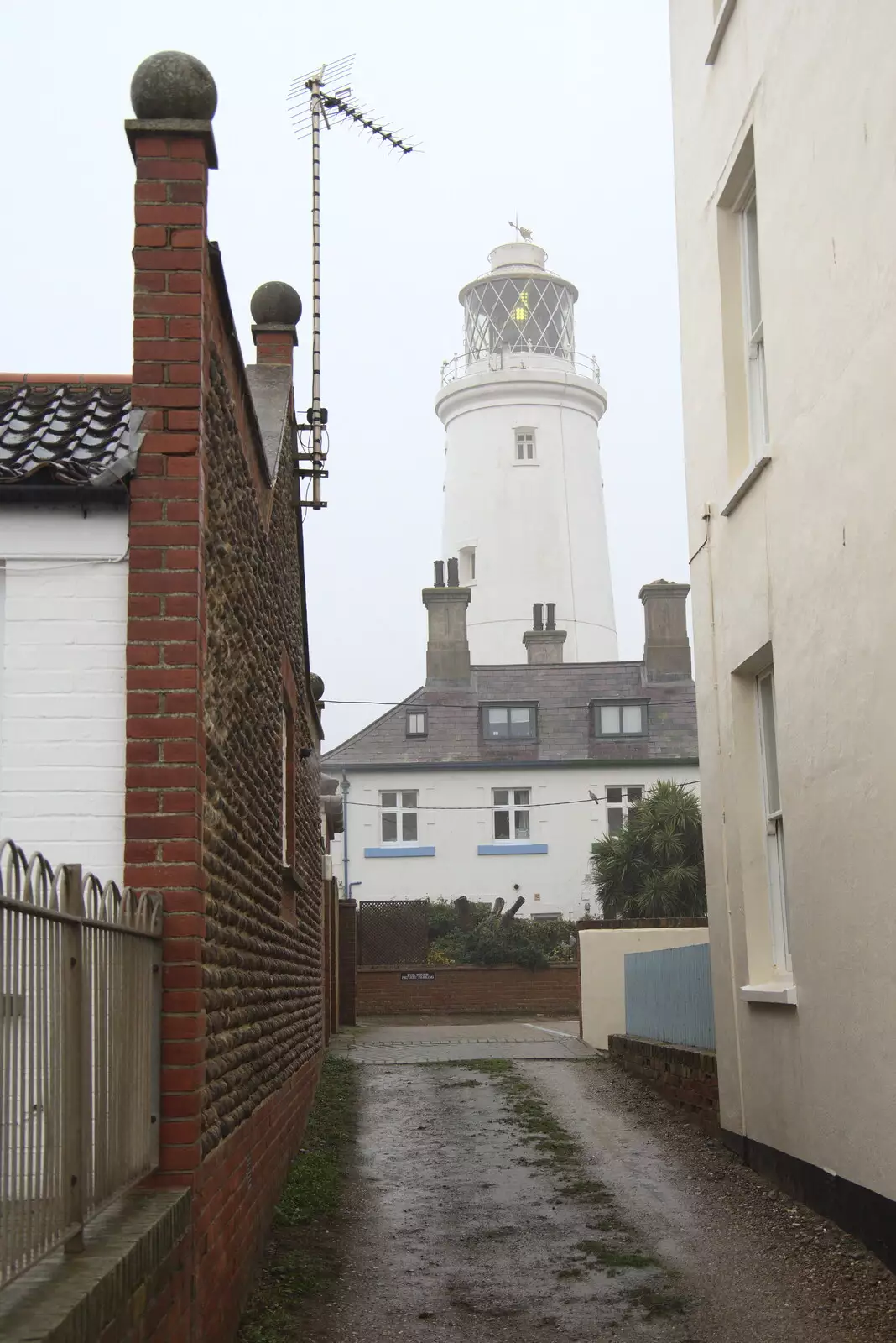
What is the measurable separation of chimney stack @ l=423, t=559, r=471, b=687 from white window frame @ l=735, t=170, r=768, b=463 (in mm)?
30686

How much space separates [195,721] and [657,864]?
28.5 m

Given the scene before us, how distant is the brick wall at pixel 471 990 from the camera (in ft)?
103

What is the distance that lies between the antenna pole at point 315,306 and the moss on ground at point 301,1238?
5.83m

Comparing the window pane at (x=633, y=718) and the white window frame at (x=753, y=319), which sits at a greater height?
the window pane at (x=633, y=718)

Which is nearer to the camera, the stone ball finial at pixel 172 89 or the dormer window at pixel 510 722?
the stone ball finial at pixel 172 89

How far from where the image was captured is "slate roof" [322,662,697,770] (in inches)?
1545

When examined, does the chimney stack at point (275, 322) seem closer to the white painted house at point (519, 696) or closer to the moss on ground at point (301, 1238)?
the moss on ground at point (301, 1238)

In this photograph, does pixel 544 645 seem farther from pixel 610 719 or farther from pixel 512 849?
pixel 512 849

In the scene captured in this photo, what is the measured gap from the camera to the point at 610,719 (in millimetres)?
40281

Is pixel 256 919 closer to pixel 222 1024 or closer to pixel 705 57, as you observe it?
pixel 222 1024

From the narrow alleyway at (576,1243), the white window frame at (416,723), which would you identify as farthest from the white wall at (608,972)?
the white window frame at (416,723)

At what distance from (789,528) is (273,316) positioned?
4.76 meters

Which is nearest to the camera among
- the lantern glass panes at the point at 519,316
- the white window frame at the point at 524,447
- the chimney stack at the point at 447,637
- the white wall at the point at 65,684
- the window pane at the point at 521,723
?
the white wall at the point at 65,684

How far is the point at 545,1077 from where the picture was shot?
16719mm
